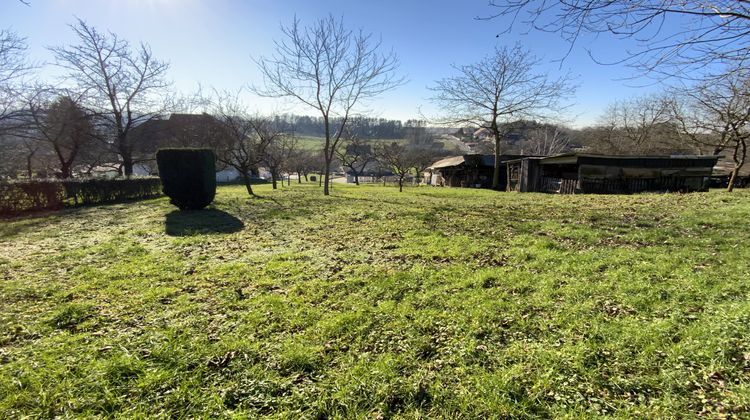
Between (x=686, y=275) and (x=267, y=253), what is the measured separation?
719cm

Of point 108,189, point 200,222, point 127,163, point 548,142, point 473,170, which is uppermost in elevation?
point 548,142

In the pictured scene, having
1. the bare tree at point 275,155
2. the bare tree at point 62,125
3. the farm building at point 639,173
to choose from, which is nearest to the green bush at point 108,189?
the bare tree at point 62,125

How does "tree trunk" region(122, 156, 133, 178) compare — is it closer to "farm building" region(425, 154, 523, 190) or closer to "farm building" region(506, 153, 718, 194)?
"farm building" region(425, 154, 523, 190)

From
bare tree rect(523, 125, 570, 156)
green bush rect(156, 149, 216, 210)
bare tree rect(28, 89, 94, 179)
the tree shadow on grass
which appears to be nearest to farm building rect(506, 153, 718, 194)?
the tree shadow on grass

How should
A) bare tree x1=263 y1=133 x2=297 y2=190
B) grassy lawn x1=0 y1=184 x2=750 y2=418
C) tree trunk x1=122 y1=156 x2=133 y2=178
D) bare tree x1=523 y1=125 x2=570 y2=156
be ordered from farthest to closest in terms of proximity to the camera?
bare tree x1=523 y1=125 x2=570 y2=156 < bare tree x1=263 y1=133 x2=297 y2=190 < tree trunk x1=122 y1=156 x2=133 y2=178 < grassy lawn x1=0 y1=184 x2=750 y2=418

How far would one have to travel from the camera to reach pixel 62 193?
1370cm

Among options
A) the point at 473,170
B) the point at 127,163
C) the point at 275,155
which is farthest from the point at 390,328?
the point at 275,155

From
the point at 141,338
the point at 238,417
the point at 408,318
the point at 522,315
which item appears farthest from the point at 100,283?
the point at 522,315

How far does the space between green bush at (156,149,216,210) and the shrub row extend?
596cm

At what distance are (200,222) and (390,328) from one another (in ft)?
29.2

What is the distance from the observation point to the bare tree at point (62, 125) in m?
17.3

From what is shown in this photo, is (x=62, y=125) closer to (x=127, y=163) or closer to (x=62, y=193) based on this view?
(x=127, y=163)

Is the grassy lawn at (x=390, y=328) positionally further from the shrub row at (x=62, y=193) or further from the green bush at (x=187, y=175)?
→ the shrub row at (x=62, y=193)

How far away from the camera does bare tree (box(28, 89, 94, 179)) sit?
17.3 metres
